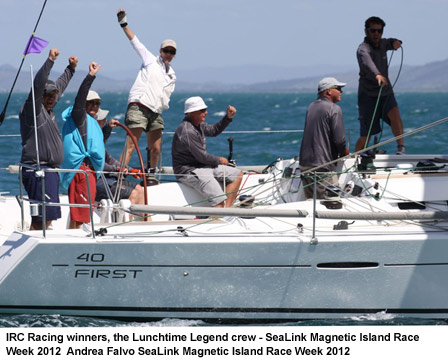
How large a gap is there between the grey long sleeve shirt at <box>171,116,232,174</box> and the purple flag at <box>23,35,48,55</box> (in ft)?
4.86

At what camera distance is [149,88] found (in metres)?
8.60

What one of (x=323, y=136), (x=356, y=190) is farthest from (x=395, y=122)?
(x=356, y=190)

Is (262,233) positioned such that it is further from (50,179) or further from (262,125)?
(262,125)

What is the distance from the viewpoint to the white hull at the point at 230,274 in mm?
5922

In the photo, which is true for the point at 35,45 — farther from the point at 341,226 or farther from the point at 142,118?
the point at 341,226

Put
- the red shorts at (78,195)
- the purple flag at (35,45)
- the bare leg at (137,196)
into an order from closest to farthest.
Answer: the purple flag at (35,45)
the red shorts at (78,195)
the bare leg at (137,196)

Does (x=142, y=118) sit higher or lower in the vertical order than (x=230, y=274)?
higher

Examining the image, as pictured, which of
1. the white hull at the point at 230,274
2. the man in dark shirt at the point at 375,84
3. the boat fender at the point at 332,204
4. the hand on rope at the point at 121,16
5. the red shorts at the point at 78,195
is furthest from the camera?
the hand on rope at the point at 121,16

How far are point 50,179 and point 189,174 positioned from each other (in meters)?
1.32

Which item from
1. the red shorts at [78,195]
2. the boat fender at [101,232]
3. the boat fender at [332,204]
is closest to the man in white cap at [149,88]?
the red shorts at [78,195]

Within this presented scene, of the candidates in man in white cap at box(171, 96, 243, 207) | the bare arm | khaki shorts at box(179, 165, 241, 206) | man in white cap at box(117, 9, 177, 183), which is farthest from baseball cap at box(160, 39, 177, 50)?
khaki shorts at box(179, 165, 241, 206)

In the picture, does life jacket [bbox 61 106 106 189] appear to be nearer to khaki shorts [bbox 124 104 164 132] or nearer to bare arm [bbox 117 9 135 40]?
khaki shorts [bbox 124 104 164 132]

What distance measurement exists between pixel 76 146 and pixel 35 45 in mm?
941

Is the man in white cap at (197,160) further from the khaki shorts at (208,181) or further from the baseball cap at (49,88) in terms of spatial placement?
the baseball cap at (49,88)
